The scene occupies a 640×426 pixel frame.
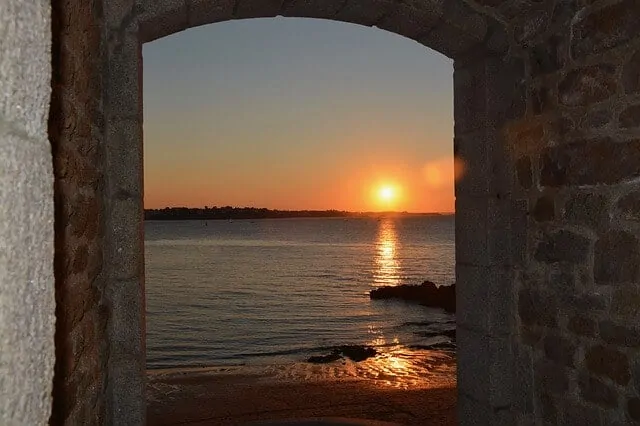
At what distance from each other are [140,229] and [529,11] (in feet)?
7.63

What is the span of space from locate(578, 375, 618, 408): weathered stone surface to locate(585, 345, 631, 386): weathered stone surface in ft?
0.16

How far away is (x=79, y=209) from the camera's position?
2.30m

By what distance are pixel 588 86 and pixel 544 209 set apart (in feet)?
2.24

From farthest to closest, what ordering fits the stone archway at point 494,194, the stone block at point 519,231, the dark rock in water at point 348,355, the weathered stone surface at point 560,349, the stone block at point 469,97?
the dark rock in water at point 348,355 → the stone block at point 469,97 → the stone block at point 519,231 → the weathered stone surface at point 560,349 → the stone archway at point 494,194

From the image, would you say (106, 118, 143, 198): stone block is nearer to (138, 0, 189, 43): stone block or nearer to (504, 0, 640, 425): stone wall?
(138, 0, 189, 43): stone block

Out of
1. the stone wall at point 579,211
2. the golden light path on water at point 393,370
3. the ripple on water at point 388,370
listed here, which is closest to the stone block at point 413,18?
the stone wall at point 579,211

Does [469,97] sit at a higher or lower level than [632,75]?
higher

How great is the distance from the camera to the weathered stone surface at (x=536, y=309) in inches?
124

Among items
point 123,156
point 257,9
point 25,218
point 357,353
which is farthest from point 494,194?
point 357,353

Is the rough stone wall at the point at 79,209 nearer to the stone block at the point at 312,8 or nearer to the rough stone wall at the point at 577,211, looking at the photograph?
the stone block at the point at 312,8

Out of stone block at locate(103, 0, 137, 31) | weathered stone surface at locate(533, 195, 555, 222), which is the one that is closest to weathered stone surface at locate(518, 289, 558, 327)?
weathered stone surface at locate(533, 195, 555, 222)

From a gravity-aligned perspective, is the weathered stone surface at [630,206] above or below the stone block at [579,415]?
above

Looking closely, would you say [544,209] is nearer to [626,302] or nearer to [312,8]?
[626,302]

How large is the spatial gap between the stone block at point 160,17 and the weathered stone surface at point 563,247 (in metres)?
2.18
